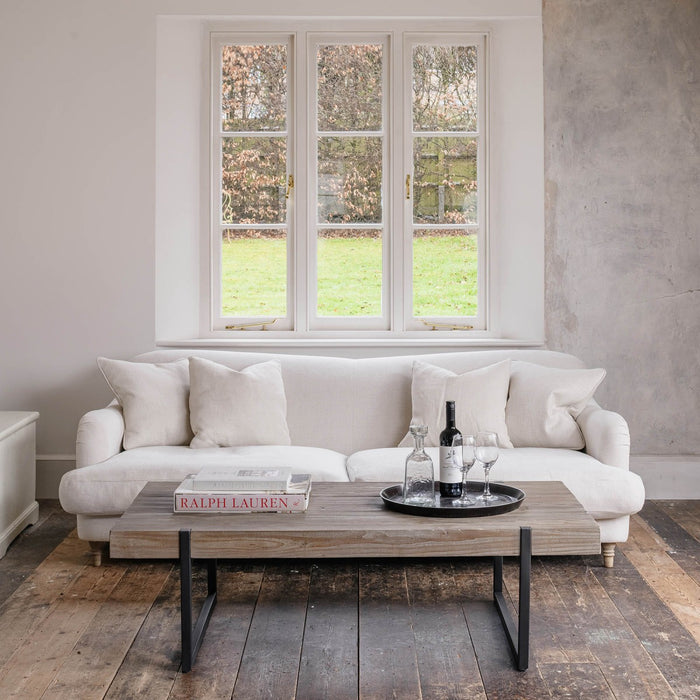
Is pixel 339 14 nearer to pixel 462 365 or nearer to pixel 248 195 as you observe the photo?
pixel 248 195

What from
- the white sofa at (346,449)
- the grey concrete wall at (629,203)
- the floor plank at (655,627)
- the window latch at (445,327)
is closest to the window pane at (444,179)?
the grey concrete wall at (629,203)

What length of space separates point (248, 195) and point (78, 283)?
1070 millimetres

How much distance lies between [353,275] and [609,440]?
1865mm

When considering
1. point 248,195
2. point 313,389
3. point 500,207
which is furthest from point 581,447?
point 248,195

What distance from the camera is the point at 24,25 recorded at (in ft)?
14.5

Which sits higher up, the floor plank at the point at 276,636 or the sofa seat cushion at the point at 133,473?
the sofa seat cushion at the point at 133,473

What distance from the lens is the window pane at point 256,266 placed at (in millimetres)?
4844

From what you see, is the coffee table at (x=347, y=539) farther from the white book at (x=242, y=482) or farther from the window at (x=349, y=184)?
the window at (x=349, y=184)

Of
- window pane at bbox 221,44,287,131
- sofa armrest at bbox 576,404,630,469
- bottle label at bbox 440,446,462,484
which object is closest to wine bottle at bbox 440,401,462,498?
bottle label at bbox 440,446,462,484

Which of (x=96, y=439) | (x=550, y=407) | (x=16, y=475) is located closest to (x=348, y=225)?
(x=550, y=407)

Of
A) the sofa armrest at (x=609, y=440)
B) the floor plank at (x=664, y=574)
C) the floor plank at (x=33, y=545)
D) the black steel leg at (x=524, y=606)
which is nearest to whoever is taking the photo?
the black steel leg at (x=524, y=606)

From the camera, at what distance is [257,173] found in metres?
4.83

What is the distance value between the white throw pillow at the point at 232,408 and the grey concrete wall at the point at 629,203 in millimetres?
1640

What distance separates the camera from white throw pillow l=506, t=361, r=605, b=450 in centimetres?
378
